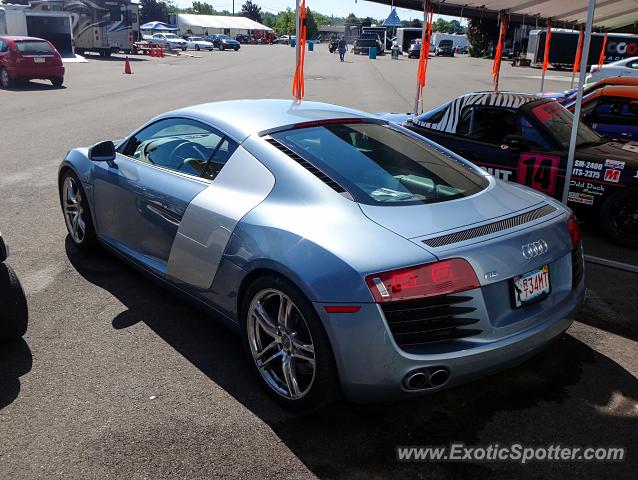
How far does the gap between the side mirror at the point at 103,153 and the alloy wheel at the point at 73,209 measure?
601 millimetres

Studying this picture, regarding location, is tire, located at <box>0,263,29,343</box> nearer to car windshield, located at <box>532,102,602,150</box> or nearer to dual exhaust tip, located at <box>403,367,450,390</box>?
dual exhaust tip, located at <box>403,367,450,390</box>

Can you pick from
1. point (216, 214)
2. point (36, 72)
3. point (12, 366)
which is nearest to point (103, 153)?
point (216, 214)

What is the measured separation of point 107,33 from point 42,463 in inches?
1491

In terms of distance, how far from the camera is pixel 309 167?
324 centimetres

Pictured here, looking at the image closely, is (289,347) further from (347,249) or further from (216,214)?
(216,214)

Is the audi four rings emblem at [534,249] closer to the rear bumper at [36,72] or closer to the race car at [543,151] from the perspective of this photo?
the race car at [543,151]

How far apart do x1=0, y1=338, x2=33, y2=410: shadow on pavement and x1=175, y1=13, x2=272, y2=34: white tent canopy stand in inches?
3413

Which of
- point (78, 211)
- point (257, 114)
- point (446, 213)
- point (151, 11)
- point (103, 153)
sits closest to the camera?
point (446, 213)

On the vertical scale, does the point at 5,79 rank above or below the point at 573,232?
below

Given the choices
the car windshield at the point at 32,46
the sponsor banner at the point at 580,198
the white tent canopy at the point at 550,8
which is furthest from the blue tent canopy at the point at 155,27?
the sponsor banner at the point at 580,198

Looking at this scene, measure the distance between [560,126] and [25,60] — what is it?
1748 cm

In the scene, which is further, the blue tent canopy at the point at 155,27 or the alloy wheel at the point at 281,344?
the blue tent canopy at the point at 155,27

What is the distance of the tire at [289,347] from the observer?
2.76m

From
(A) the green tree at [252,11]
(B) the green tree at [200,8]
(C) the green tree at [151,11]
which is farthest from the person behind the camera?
(B) the green tree at [200,8]
